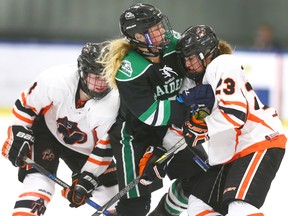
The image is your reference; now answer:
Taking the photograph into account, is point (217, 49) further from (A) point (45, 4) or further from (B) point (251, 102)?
(A) point (45, 4)

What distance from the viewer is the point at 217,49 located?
11.5 ft

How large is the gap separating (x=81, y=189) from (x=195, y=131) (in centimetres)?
82

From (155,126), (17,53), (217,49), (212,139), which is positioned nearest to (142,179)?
(155,126)

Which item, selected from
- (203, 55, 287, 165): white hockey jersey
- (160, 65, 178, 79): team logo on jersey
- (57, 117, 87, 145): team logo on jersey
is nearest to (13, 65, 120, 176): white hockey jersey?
(57, 117, 87, 145): team logo on jersey

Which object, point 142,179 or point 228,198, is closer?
point 228,198

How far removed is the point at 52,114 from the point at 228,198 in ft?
4.17

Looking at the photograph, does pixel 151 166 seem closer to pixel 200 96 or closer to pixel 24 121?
pixel 200 96

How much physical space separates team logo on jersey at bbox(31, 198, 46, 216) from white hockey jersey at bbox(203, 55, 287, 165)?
953mm

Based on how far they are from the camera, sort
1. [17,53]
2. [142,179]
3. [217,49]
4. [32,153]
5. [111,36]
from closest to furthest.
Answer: [217,49]
[142,179]
[32,153]
[17,53]
[111,36]

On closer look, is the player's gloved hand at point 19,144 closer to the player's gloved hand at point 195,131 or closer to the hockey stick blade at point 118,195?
the hockey stick blade at point 118,195

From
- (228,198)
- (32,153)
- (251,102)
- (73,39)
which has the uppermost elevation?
(251,102)

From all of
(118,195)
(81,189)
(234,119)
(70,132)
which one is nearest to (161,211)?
(118,195)

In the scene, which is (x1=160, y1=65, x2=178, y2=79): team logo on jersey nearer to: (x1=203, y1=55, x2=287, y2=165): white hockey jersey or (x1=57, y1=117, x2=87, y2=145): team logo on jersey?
(x1=203, y1=55, x2=287, y2=165): white hockey jersey

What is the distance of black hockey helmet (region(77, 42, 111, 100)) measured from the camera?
12.2ft
